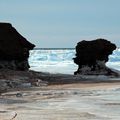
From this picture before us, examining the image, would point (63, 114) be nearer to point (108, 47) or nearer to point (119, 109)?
point (119, 109)

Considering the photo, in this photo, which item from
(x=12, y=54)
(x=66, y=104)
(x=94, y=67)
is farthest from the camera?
(x=94, y=67)

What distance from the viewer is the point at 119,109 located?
55.1 feet

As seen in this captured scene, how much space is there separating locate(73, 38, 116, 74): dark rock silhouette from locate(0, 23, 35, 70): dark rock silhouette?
662cm

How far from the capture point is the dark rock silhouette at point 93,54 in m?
54.9

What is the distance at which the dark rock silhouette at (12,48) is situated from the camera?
164 feet

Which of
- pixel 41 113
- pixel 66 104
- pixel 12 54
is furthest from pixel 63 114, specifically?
pixel 12 54

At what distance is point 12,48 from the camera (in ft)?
166

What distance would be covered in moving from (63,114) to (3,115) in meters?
1.86

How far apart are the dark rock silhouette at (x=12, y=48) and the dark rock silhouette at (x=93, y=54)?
6618 mm

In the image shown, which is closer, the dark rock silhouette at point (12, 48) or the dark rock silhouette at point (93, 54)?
the dark rock silhouette at point (12, 48)

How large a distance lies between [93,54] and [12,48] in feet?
32.9

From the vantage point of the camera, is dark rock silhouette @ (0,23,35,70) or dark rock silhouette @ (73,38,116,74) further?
dark rock silhouette @ (73,38,116,74)

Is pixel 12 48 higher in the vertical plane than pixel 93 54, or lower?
higher

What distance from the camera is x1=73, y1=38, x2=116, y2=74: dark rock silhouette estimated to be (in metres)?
54.9
